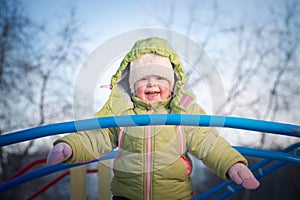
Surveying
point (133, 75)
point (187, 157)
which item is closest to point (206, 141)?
point (187, 157)

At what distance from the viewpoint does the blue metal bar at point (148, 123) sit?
4.15 ft

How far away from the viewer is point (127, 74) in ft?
5.82

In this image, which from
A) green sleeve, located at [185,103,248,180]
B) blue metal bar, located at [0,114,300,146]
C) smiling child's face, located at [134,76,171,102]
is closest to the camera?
blue metal bar, located at [0,114,300,146]

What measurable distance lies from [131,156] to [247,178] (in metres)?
0.50

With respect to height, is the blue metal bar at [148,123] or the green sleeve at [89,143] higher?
the blue metal bar at [148,123]

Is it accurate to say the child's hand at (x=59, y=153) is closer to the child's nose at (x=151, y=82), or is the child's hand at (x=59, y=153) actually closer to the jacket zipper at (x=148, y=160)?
the jacket zipper at (x=148, y=160)

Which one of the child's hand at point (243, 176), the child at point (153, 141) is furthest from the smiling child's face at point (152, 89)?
the child's hand at point (243, 176)

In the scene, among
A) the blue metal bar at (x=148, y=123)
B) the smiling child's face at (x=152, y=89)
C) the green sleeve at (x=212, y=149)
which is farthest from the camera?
the smiling child's face at (x=152, y=89)

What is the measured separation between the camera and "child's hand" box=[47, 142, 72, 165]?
1.32m

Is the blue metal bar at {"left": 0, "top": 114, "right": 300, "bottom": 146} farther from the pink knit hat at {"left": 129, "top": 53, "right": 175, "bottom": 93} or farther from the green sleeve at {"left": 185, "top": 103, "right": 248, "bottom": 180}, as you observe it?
the pink knit hat at {"left": 129, "top": 53, "right": 175, "bottom": 93}

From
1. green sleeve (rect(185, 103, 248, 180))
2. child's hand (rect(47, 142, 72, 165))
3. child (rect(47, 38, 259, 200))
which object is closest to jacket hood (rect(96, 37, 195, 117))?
child (rect(47, 38, 259, 200))

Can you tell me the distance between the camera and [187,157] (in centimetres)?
164

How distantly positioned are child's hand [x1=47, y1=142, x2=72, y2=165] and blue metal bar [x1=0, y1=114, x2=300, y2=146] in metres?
0.09

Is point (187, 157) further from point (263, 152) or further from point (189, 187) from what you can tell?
point (263, 152)
